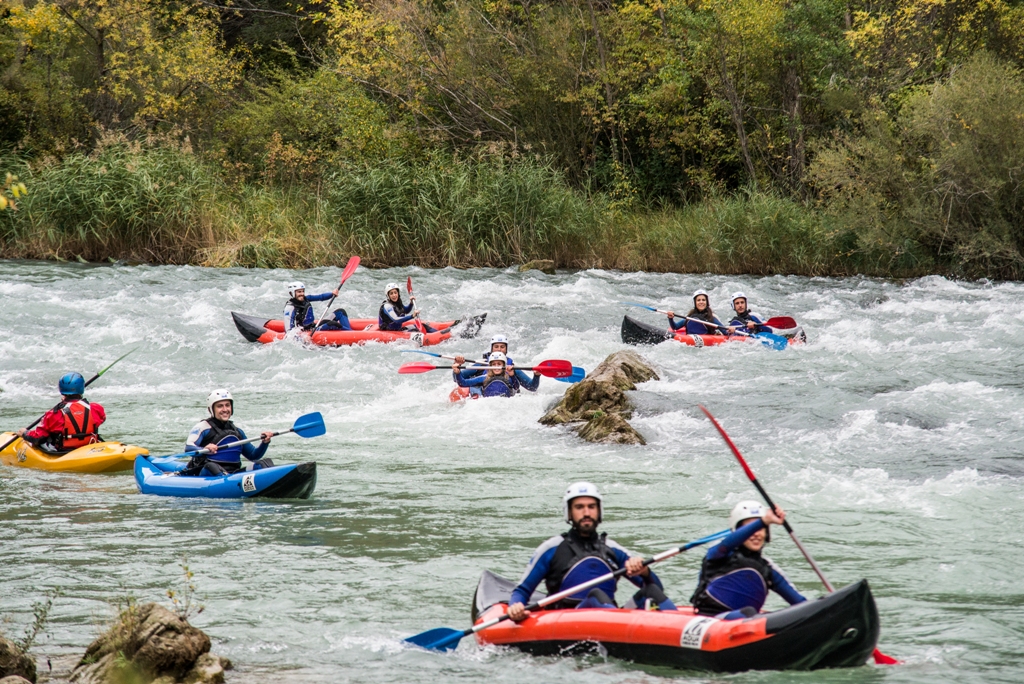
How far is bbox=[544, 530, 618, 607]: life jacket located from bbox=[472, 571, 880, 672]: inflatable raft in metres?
0.18

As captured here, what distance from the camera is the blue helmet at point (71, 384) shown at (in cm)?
941

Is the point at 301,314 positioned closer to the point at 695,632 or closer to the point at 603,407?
the point at 603,407

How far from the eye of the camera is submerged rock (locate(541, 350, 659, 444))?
10.0 m

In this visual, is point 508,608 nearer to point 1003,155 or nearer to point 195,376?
point 195,376

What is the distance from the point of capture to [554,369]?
1227 cm

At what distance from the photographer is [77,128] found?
92.7 ft

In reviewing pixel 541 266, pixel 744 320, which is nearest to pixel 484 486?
pixel 744 320

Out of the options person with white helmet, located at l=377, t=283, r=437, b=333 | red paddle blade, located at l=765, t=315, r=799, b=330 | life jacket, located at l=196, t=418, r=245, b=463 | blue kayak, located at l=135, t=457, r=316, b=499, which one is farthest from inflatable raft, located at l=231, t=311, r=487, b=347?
blue kayak, located at l=135, t=457, r=316, b=499

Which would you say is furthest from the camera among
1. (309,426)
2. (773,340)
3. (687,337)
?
(687,337)

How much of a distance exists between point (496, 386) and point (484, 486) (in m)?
3.29

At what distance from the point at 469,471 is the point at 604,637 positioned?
4088 mm

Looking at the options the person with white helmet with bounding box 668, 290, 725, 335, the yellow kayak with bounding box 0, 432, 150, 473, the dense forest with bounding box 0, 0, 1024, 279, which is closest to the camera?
the yellow kayak with bounding box 0, 432, 150, 473

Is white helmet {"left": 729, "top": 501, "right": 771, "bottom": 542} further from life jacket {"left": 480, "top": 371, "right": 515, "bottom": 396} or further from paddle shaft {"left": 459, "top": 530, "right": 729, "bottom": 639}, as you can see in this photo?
life jacket {"left": 480, "top": 371, "right": 515, "bottom": 396}

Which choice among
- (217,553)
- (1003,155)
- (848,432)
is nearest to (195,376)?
(217,553)
